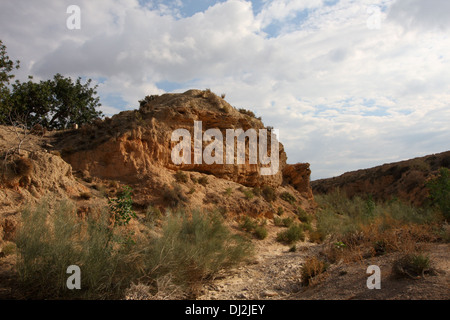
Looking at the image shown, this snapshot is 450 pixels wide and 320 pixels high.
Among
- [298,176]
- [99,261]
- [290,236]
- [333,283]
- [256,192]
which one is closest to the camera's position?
[99,261]

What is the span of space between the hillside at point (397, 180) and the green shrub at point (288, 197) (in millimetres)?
15055

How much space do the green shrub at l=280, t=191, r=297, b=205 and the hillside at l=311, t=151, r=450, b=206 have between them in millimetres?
15055

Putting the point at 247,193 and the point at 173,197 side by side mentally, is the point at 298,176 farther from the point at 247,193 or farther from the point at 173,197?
the point at 173,197

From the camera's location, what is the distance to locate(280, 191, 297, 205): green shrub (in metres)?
20.0

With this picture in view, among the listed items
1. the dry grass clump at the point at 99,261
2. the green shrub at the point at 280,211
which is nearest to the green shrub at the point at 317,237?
the green shrub at the point at 280,211

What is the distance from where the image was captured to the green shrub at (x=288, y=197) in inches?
786

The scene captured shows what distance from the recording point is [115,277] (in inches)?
215

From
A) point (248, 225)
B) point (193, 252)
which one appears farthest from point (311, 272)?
point (248, 225)

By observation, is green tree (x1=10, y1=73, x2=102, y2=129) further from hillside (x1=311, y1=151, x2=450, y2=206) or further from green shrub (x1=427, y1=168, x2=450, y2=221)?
hillside (x1=311, y1=151, x2=450, y2=206)

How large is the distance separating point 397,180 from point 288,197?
22.2 meters

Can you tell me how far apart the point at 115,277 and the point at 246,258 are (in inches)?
181

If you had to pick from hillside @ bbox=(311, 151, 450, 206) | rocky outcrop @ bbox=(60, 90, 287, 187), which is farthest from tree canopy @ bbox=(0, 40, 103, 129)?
hillside @ bbox=(311, 151, 450, 206)

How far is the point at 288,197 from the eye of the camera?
794 inches
